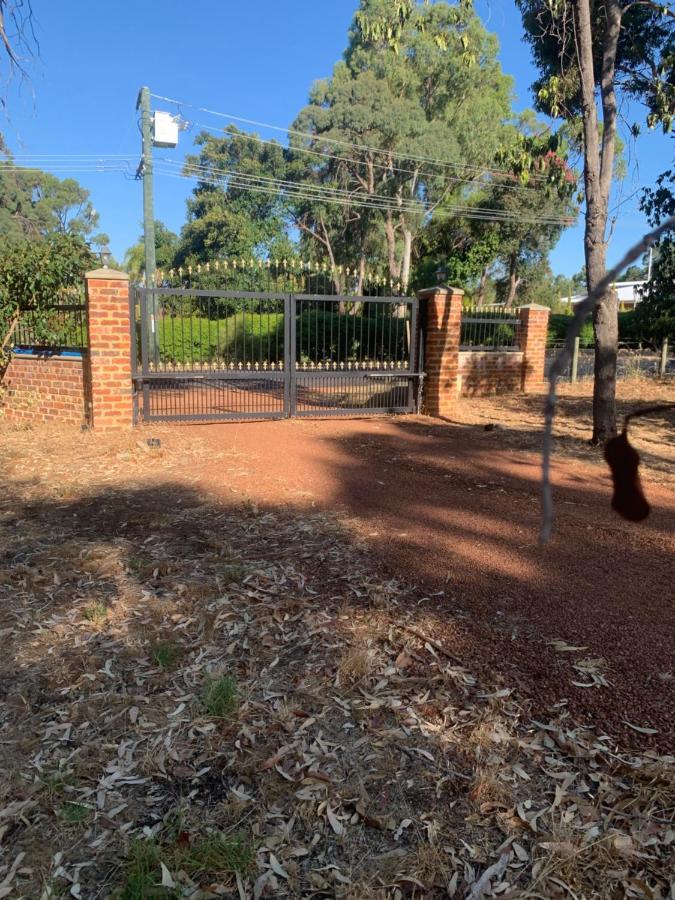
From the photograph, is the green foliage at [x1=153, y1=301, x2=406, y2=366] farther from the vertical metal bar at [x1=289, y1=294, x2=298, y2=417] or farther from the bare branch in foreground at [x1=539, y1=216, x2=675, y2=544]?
the bare branch in foreground at [x1=539, y1=216, x2=675, y2=544]

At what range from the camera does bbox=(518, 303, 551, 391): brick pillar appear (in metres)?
14.6

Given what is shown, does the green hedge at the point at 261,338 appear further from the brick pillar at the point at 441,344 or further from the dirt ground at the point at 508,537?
the dirt ground at the point at 508,537

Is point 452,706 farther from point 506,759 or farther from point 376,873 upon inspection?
point 376,873

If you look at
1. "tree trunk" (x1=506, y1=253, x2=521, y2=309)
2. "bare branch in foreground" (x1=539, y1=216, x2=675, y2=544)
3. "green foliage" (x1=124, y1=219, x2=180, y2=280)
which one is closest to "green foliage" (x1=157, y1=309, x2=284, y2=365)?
"bare branch in foreground" (x1=539, y1=216, x2=675, y2=544)

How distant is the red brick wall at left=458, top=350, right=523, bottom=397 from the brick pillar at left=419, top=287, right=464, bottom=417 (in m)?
2.83

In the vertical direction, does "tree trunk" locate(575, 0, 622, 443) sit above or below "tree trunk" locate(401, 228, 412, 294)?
below

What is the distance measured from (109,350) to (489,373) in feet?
26.7

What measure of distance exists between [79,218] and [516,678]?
70470 mm

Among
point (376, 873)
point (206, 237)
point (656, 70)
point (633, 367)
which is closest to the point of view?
point (376, 873)

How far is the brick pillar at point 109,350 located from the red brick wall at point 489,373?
7126mm

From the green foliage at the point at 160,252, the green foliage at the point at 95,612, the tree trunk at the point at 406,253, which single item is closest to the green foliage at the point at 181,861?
the green foliage at the point at 95,612

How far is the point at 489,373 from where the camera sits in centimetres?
1428

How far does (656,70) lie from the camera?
9398 millimetres

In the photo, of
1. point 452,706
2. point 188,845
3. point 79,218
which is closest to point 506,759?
point 452,706
